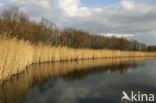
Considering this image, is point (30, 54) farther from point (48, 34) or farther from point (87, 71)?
point (48, 34)

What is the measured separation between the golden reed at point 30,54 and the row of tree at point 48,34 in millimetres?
1996

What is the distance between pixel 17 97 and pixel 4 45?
96.3 inches

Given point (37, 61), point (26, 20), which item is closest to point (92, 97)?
point (37, 61)

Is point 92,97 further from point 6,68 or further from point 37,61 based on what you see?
point 37,61

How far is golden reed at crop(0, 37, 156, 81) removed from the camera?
219 inches

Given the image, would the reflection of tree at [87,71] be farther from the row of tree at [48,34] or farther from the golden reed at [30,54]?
the row of tree at [48,34]

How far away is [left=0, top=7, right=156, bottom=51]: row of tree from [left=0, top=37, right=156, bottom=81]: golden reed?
200 centimetres

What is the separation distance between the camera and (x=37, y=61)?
523 inches

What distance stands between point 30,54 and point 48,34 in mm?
11541

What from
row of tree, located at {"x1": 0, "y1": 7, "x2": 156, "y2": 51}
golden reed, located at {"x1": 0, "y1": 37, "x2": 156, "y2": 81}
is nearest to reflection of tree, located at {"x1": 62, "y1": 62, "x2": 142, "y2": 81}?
golden reed, located at {"x1": 0, "y1": 37, "x2": 156, "y2": 81}

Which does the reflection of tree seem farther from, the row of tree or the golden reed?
the row of tree

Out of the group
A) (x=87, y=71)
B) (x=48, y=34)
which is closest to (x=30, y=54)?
(x=87, y=71)

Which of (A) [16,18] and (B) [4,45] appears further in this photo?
(A) [16,18]

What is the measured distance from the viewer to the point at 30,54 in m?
11.1
